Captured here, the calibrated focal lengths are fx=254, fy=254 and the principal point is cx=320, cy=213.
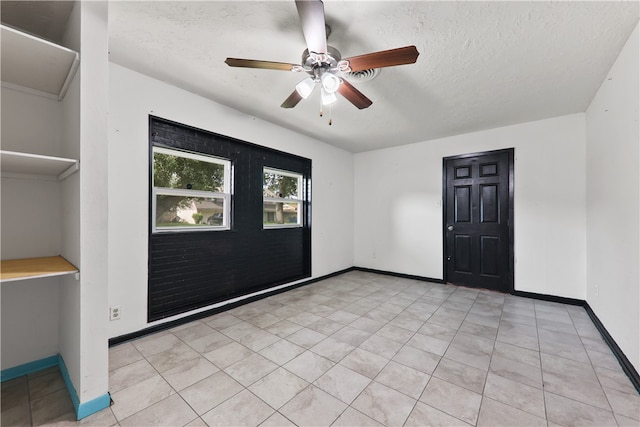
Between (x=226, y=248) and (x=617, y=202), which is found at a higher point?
(x=617, y=202)

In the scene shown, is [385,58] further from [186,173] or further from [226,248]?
[226,248]

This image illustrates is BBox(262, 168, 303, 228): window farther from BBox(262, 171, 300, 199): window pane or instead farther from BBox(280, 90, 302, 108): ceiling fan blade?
BBox(280, 90, 302, 108): ceiling fan blade

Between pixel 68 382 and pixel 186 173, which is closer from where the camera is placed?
pixel 68 382

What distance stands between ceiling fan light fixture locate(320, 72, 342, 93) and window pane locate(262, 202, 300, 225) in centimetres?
217

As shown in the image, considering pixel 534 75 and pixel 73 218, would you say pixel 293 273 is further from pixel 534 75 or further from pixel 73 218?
pixel 534 75

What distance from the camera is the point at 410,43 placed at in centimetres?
203

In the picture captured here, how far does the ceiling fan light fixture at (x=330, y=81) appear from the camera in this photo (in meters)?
1.93

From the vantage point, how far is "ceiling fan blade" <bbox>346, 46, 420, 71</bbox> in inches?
63.5

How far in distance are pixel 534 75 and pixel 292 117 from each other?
8.87 feet

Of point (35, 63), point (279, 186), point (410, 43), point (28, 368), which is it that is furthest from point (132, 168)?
point (410, 43)

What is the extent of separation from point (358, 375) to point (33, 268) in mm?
2233

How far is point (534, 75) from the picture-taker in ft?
8.09

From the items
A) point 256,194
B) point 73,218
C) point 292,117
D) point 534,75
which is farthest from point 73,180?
point 534,75

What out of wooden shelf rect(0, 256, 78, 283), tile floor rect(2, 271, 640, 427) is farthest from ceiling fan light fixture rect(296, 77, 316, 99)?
tile floor rect(2, 271, 640, 427)
